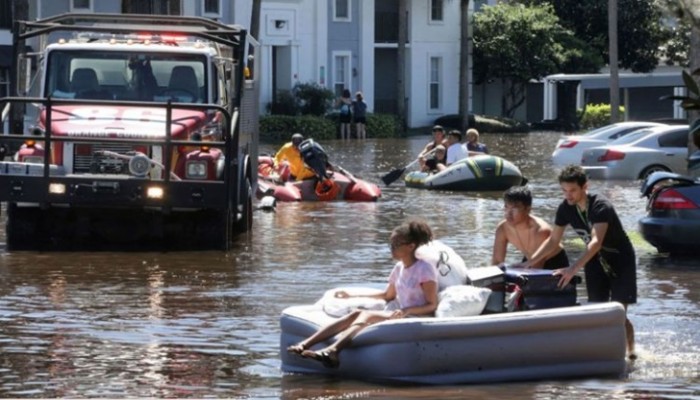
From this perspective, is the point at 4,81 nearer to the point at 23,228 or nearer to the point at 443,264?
the point at 23,228

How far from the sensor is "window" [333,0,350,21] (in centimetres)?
6125

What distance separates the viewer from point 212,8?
188ft

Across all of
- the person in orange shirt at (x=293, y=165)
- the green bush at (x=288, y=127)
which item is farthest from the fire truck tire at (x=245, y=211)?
the green bush at (x=288, y=127)

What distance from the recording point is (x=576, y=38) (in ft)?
229

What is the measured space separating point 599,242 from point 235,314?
3.96m

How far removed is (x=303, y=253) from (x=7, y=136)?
377cm

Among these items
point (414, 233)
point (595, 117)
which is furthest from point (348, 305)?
point (595, 117)

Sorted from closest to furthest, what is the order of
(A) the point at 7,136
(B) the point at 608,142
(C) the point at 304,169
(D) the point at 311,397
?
(D) the point at 311,397 < (A) the point at 7,136 < (C) the point at 304,169 < (B) the point at 608,142

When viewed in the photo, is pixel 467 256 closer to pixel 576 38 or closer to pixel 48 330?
pixel 48 330

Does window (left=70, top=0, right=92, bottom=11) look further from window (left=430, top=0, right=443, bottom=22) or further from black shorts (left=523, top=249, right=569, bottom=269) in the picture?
black shorts (left=523, top=249, right=569, bottom=269)

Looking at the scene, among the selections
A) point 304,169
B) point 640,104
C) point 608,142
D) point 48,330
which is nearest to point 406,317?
point 48,330

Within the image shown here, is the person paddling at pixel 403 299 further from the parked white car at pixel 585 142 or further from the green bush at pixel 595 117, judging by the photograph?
the green bush at pixel 595 117

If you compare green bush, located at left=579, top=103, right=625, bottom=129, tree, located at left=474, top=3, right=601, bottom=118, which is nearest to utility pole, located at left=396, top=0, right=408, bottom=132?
tree, located at left=474, top=3, right=601, bottom=118

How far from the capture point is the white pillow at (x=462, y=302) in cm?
1091
